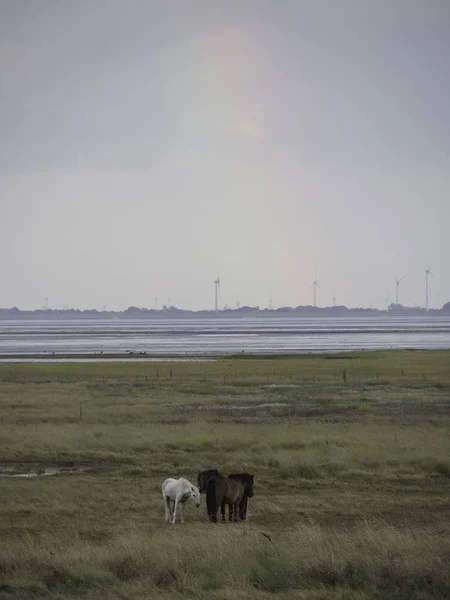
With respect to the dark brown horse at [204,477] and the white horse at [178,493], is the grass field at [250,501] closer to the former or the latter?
the white horse at [178,493]

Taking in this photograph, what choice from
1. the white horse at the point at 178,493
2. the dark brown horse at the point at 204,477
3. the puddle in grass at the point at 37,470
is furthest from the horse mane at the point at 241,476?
the puddle in grass at the point at 37,470

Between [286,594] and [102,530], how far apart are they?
5673 millimetres

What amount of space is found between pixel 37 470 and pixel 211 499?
8397 millimetres

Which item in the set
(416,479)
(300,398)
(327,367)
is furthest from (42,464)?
(327,367)

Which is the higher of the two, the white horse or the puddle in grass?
the white horse

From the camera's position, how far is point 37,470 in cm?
2233

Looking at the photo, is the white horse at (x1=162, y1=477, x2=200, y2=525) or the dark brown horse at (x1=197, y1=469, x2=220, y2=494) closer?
the white horse at (x1=162, y1=477, x2=200, y2=525)

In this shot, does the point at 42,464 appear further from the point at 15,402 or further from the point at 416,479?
the point at 15,402

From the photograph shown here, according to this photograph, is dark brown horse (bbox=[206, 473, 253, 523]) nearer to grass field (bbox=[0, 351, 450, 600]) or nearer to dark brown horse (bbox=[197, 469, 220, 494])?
dark brown horse (bbox=[197, 469, 220, 494])

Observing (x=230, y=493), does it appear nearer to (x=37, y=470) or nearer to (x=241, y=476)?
(x=241, y=476)

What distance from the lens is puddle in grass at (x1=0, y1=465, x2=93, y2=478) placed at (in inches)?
850

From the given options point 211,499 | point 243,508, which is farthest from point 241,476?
point 211,499

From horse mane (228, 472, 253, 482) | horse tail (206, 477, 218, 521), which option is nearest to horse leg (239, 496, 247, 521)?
horse mane (228, 472, 253, 482)

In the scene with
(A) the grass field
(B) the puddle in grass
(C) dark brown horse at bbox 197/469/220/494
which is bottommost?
(B) the puddle in grass
